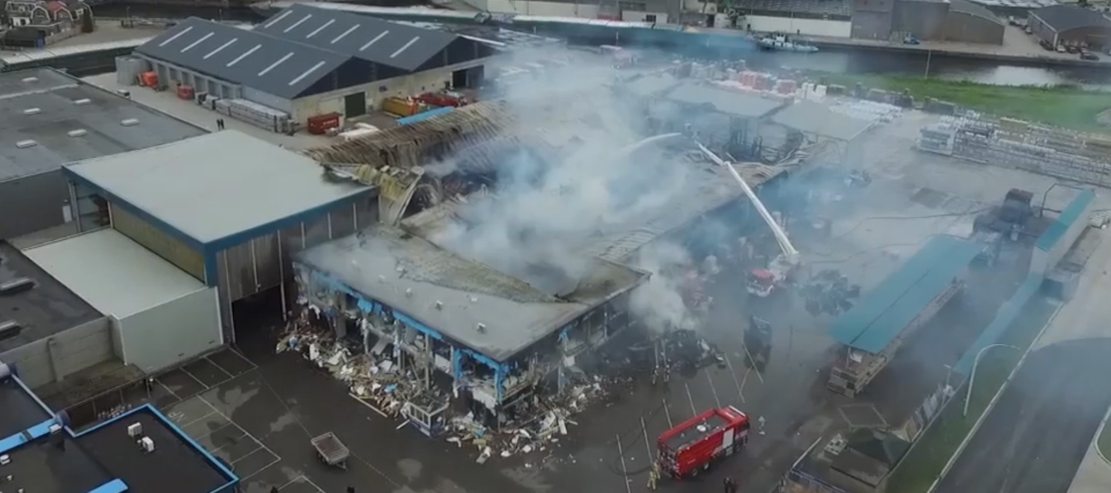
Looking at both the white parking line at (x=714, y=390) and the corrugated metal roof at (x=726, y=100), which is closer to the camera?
the white parking line at (x=714, y=390)

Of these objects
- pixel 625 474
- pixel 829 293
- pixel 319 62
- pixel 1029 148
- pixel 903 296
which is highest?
pixel 319 62

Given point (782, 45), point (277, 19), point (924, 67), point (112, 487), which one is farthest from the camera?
point (782, 45)

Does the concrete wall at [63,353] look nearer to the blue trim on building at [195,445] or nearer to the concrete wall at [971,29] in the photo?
the blue trim on building at [195,445]

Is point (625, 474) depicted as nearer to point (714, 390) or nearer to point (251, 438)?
point (714, 390)

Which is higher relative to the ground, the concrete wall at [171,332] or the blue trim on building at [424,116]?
the blue trim on building at [424,116]

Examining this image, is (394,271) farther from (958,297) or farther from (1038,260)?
(1038,260)

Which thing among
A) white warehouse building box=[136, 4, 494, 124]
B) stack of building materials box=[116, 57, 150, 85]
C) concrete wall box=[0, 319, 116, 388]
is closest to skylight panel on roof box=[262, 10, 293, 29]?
white warehouse building box=[136, 4, 494, 124]

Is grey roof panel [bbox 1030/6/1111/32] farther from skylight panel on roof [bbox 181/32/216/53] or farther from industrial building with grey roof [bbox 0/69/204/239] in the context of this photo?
industrial building with grey roof [bbox 0/69/204/239]

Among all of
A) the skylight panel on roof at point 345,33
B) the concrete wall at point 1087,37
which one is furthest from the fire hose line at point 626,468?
the concrete wall at point 1087,37

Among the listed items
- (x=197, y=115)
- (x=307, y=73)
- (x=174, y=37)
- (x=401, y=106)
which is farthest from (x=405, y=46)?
(x=174, y=37)
